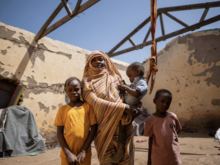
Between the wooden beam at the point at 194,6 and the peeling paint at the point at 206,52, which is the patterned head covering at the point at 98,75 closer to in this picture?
the wooden beam at the point at 194,6

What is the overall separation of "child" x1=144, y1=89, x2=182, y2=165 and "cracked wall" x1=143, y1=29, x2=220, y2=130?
4.46 m

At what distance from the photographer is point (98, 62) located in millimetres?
1704

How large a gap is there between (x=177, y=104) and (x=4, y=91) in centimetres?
568

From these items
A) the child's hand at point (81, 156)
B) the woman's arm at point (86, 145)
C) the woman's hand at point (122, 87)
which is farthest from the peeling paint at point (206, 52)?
the child's hand at point (81, 156)

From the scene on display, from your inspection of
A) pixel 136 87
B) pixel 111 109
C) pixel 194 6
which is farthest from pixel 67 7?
pixel 194 6

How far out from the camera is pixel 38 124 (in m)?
4.14

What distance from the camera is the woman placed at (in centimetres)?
147

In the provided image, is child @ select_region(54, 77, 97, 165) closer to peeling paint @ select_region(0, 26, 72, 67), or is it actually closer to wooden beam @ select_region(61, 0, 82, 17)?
wooden beam @ select_region(61, 0, 82, 17)

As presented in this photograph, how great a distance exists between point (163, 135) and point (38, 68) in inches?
152

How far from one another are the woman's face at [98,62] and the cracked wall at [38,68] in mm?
3059

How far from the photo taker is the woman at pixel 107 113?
147 centimetres

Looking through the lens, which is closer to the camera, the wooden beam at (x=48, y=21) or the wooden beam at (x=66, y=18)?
the wooden beam at (x=66, y=18)

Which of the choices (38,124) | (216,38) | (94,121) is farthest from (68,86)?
(216,38)

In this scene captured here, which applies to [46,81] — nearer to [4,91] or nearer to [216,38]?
[4,91]
